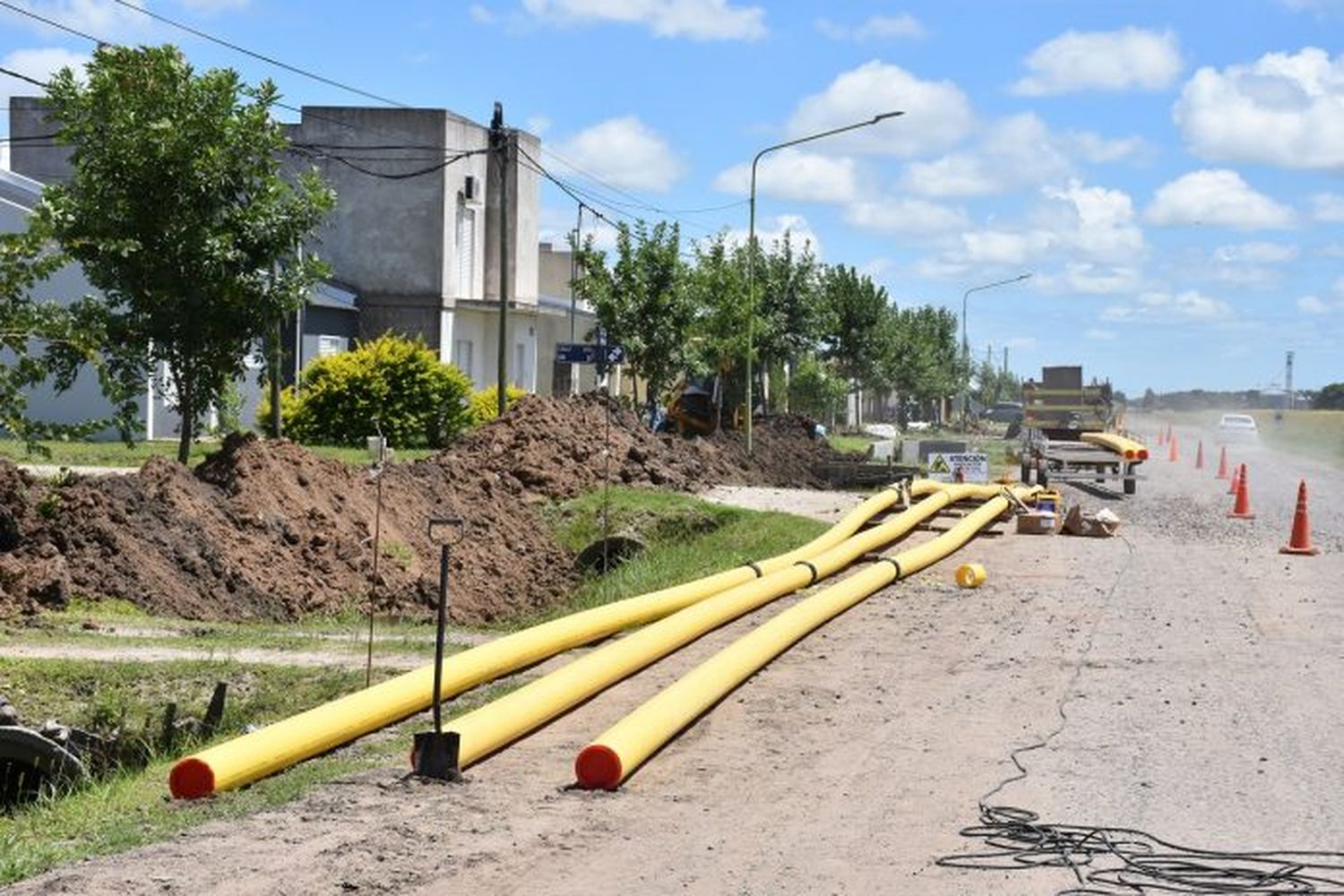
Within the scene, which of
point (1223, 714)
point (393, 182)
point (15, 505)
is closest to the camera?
point (1223, 714)

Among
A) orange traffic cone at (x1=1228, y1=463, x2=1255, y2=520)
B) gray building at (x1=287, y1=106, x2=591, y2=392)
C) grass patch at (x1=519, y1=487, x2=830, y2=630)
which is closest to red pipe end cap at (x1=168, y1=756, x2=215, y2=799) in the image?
grass patch at (x1=519, y1=487, x2=830, y2=630)

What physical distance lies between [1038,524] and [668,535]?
17.8 feet

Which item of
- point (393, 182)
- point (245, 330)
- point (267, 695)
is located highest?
point (393, 182)

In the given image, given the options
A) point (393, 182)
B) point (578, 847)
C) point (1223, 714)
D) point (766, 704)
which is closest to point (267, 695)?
point (766, 704)

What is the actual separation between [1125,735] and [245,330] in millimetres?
15162

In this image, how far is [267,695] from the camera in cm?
1374

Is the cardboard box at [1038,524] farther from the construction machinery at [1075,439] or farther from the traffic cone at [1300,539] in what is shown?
the construction machinery at [1075,439]

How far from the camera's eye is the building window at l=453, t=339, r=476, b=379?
188 ft

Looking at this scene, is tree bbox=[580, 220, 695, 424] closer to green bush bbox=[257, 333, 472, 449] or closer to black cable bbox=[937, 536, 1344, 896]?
green bush bbox=[257, 333, 472, 449]

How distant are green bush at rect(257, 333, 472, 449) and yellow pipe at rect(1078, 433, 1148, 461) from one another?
1384 centimetres

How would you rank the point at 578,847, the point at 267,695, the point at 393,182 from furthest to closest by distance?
the point at 393,182, the point at 267,695, the point at 578,847

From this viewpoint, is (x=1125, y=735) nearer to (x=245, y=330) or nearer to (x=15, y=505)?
(x=15, y=505)

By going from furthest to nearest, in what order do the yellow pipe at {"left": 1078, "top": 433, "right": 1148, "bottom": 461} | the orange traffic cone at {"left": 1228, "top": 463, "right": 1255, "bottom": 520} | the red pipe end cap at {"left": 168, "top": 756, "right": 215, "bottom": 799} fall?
the yellow pipe at {"left": 1078, "top": 433, "right": 1148, "bottom": 461}, the orange traffic cone at {"left": 1228, "top": 463, "right": 1255, "bottom": 520}, the red pipe end cap at {"left": 168, "top": 756, "right": 215, "bottom": 799}

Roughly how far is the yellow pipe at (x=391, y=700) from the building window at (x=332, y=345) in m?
33.9
